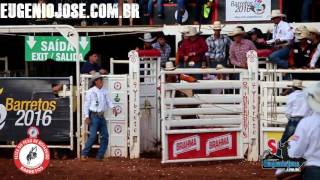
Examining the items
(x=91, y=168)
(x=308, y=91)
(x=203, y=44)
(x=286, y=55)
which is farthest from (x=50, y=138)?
(x=308, y=91)

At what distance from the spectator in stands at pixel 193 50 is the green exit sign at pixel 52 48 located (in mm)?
1939

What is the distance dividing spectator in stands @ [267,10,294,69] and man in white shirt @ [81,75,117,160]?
10.7ft

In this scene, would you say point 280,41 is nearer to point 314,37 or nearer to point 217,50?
point 314,37

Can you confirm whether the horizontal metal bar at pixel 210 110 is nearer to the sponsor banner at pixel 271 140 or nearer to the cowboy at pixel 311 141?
the sponsor banner at pixel 271 140

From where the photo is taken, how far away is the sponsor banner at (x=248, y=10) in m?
20.1

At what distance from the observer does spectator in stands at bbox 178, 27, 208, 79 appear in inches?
684

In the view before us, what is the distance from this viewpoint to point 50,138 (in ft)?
56.3

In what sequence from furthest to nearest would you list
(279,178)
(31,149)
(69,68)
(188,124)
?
(69,68) → (188,124) → (31,149) → (279,178)

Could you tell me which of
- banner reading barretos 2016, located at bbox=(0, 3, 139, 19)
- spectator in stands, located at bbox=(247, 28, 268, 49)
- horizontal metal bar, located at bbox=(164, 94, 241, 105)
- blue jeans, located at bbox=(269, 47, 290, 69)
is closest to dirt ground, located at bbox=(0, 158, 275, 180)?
horizontal metal bar, located at bbox=(164, 94, 241, 105)

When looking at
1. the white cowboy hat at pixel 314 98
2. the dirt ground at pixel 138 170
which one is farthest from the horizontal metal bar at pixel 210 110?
the white cowboy hat at pixel 314 98

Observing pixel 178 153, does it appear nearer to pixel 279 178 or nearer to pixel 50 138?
pixel 50 138

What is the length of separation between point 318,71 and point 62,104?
505 cm

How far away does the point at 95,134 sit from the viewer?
53.5 feet

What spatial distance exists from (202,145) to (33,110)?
3.64 meters
